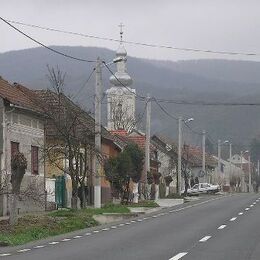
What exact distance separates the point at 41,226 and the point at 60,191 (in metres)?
16.5

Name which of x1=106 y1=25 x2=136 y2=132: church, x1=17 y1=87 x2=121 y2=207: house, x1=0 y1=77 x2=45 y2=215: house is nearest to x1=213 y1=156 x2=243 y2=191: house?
x1=106 y1=25 x2=136 y2=132: church

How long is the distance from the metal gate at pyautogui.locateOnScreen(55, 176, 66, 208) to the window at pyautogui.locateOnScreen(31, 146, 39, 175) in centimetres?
266

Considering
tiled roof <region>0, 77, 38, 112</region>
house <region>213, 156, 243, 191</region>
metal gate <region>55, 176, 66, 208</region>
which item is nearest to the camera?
tiled roof <region>0, 77, 38, 112</region>

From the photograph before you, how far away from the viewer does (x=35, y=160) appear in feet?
121

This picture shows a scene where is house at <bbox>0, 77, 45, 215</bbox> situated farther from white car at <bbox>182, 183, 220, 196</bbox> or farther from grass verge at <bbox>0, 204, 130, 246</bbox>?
white car at <bbox>182, 183, 220, 196</bbox>

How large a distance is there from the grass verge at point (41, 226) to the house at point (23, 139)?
2747mm

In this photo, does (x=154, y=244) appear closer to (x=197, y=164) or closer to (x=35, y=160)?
(x=35, y=160)

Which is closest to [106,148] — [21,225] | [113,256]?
[21,225]

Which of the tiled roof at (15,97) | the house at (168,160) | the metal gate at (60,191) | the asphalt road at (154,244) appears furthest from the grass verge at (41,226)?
the house at (168,160)

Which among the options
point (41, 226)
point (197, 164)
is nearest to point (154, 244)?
point (41, 226)

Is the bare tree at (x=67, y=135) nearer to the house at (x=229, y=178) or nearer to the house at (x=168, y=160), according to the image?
the house at (x=168, y=160)

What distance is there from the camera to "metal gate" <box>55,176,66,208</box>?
3922cm

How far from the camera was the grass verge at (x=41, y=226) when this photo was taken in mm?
20219

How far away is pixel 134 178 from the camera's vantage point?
45719 millimetres
